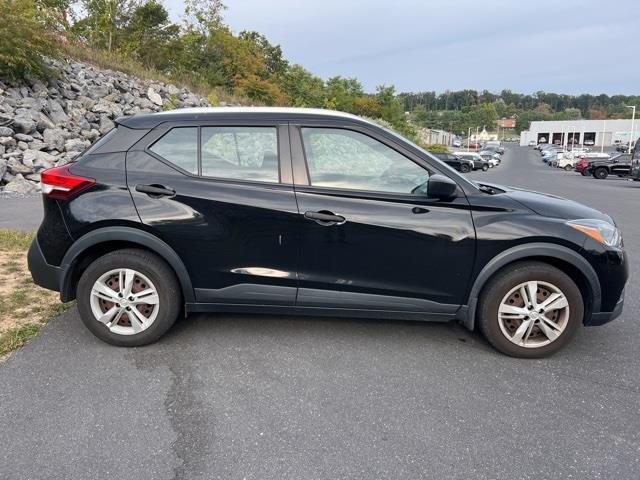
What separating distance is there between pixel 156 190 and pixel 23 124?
11.9 metres

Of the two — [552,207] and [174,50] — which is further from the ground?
[174,50]

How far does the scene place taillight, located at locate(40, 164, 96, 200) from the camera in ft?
11.9

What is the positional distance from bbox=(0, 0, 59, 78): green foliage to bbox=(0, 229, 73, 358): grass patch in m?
10.5

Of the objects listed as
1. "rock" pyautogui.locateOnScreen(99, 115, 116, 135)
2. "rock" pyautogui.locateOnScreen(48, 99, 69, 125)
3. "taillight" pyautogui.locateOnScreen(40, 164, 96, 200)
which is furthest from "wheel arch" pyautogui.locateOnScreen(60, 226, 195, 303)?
"rock" pyautogui.locateOnScreen(99, 115, 116, 135)

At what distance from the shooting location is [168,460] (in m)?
2.49

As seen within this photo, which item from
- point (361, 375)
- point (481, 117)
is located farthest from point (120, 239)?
point (481, 117)

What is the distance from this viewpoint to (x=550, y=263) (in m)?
3.61

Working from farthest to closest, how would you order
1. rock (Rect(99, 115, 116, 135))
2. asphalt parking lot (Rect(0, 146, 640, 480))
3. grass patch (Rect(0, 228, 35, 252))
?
1. rock (Rect(99, 115, 116, 135))
2. grass patch (Rect(0, 228, 35, 252))
3. asphalt parking lot (Rect(0, 146, 640, 480))

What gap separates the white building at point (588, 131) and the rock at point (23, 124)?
95696mm

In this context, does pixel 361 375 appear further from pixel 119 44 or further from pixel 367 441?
pixel 119 44

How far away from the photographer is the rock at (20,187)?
440 inches

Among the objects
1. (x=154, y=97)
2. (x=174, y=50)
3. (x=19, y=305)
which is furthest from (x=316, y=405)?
(x=174, y=50)

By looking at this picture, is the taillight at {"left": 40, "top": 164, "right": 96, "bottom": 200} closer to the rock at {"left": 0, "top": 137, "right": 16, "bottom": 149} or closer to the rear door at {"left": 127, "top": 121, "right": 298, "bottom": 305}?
the rear door at {"left": 127, "top": 121, "right": 298, "bottom": 305}

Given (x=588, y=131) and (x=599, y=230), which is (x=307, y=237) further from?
(x=588, y=131)
